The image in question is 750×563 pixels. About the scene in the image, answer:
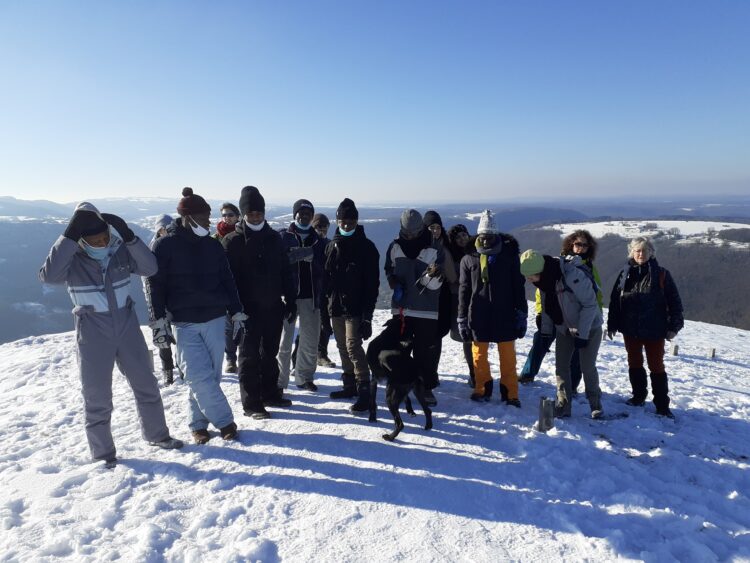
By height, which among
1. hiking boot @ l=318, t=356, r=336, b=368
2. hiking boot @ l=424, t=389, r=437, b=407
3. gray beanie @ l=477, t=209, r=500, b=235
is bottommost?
hiking boot @ l=318, t=356, r=336, b=368

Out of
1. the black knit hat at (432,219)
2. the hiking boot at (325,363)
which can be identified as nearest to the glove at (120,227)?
the black knit hat at (432,219)

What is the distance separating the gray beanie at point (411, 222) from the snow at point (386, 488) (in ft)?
8.46

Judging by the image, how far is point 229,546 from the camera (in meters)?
3.22

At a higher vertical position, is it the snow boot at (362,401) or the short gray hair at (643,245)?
the short gray hair at (643,245)

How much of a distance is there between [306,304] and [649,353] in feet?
16.6

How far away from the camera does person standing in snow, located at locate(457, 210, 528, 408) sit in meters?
5.60

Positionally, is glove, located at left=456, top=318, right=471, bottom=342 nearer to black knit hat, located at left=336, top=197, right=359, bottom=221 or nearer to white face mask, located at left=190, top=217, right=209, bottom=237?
black knit hat, located at left=336, top=197, right=359, bottom=221

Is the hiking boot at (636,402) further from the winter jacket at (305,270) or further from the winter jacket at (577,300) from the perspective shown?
the winter jacket at (305,270)

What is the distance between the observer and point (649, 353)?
580 cm

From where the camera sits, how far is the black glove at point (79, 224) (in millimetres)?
3896

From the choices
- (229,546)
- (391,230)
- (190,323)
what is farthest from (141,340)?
(391,230)

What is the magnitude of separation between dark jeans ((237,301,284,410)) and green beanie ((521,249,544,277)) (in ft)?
10.9

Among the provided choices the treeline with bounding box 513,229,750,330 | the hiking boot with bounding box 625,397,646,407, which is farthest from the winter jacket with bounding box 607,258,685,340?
the treeline with bounding box 513,229,750,330

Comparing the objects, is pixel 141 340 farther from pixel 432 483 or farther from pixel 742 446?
pixel 742 446
